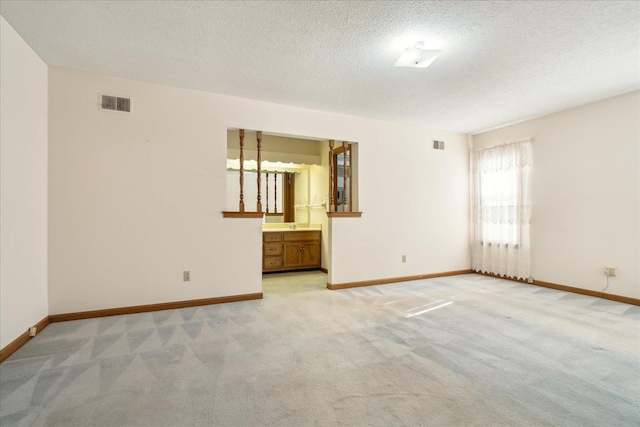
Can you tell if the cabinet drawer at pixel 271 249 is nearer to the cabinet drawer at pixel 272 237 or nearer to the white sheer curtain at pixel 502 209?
the cabinet drawer at pixel 272 237

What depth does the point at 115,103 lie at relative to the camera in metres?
3.20

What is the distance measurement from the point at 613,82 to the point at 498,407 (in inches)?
149

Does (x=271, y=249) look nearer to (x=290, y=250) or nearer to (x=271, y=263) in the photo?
(x=271, y=263)

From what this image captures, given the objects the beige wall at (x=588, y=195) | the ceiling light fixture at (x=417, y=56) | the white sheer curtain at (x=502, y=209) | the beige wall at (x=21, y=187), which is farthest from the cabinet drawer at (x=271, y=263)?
the beige wall at (x=588, y=195)

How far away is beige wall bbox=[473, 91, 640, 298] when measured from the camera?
3.61m

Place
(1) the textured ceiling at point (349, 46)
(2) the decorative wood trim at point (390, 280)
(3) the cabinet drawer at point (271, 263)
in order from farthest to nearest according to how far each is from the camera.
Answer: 1. (3) the cabinet drawer at point (271, 263)
2. (2) the decorative wood trim at point (390, 280)
3. (1) the textured ceiling at point (349, 46)

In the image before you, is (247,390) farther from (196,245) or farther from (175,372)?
(196,245)

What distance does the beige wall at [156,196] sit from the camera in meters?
3.03

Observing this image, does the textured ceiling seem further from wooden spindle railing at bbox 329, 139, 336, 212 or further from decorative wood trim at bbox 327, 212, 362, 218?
decorative wood trim at bbox 327, 212, 362, 218

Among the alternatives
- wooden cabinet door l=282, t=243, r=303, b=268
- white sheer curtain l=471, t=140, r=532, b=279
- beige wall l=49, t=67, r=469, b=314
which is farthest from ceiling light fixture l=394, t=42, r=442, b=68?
wooden cabinet door l=282, t=243, r=303, b=268

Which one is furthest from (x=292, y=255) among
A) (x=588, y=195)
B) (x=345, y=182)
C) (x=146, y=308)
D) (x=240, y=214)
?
(x=588, y=195)

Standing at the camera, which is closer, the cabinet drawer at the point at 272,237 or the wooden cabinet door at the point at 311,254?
the cabinet drawer at the point at 272,237

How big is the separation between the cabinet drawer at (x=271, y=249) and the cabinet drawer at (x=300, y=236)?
19 cm

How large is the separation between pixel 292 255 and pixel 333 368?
3564 mm
